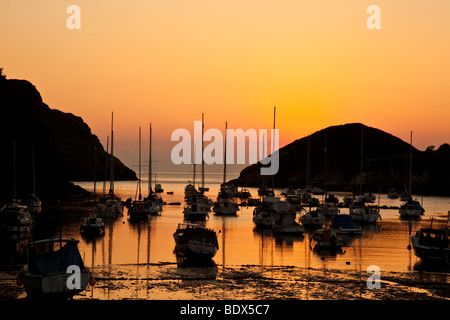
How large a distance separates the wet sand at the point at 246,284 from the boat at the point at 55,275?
1653 mm

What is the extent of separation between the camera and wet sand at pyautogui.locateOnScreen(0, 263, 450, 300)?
31.0 metres

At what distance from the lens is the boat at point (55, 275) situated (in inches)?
1099

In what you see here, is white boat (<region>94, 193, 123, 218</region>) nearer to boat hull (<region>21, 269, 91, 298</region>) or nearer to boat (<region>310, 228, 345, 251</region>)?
boat (<region>310, 228, 345, 251</region>)

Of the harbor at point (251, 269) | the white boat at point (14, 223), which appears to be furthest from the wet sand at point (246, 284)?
the white boat at point (14, 223)

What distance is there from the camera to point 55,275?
92.1 feet

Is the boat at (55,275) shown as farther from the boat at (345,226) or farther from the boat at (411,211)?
the boat at (411,211)

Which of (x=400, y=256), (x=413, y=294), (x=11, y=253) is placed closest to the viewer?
(x=413, y=294)

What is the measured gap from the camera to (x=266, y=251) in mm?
55438

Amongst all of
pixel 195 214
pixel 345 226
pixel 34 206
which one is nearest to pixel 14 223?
pixel 195 214

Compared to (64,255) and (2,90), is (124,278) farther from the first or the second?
(2,90)

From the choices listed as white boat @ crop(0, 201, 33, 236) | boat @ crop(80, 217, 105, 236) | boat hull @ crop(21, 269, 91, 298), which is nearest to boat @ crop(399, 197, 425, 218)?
boat @ crop(80, 217, 105, 236)

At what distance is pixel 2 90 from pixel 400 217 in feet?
314
